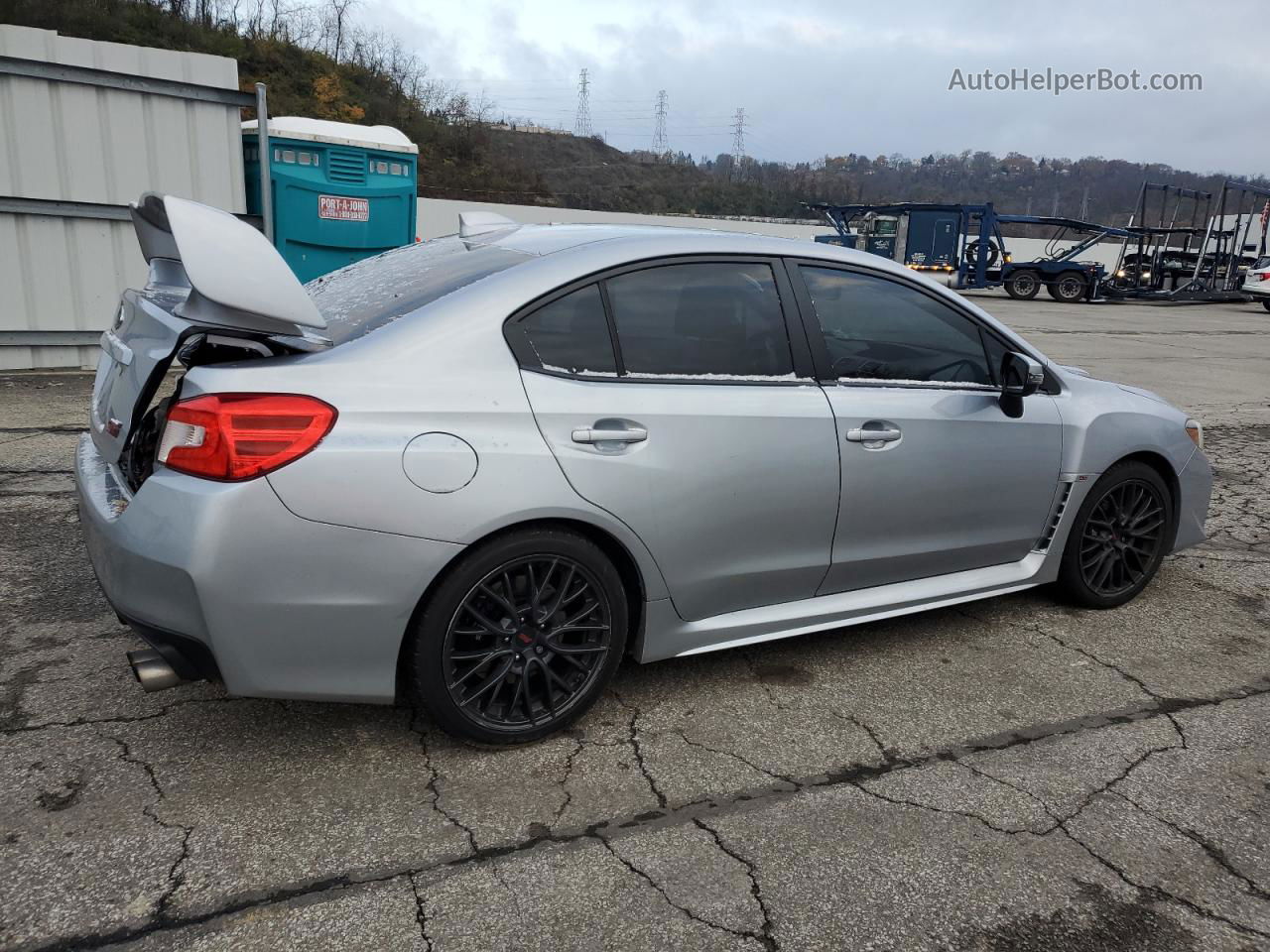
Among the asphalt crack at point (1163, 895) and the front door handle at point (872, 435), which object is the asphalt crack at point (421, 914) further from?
the front door handle at point (872, 435)

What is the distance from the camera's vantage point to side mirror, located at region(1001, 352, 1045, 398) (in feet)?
11.7

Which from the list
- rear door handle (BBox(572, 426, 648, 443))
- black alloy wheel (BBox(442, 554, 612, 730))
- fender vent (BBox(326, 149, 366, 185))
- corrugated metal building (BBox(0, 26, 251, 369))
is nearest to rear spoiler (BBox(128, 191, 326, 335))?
rear door handle (BBox(572, 426, 648, 443))

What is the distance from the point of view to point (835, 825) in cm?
264

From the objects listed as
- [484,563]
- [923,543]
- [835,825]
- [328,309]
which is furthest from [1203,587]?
[328,309]

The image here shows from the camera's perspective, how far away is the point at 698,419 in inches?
117

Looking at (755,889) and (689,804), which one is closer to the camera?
(755,889)

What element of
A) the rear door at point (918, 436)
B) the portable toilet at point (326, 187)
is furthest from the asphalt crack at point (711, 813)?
the portable toilet at point (326, 187)

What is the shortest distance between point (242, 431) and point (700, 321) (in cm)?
145

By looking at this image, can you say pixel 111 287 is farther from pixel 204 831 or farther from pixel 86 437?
pixel 204 831

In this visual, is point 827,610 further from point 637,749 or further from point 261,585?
point 261,585

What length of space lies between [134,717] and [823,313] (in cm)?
259

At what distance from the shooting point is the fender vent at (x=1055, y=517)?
389 centimetres

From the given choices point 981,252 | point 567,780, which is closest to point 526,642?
point 567,780

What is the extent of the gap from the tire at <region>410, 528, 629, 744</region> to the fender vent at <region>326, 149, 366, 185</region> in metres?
7.32
